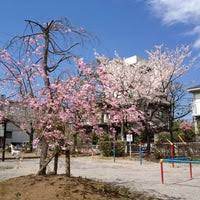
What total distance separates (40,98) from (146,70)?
74.4 ft

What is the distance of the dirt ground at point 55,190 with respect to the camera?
824cm

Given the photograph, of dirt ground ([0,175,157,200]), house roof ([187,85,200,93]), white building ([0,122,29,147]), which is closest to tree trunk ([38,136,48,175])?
dirt ground ([0,175,157,200])

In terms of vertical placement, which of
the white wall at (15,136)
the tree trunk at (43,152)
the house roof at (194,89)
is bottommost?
the tree trunk at (43,152)

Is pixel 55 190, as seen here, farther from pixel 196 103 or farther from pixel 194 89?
pixel 196 103

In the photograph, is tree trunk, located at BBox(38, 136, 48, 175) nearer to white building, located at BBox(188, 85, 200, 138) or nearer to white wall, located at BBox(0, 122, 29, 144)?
white building, located at BBox(188, 85, 200, 138)

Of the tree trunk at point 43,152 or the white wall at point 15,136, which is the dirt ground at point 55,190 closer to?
the tree trunk at point 43,152

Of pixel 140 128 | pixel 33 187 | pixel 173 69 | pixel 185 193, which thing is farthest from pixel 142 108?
pixel 33 187

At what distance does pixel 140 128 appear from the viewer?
100 ft

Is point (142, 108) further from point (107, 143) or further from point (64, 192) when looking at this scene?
point (64, 192)

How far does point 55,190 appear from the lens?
27.8ft

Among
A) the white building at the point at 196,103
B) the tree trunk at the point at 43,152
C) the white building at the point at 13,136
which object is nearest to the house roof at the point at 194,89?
the white building at the point at 196,103

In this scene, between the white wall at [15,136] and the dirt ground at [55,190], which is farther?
the white wall at [15,136]

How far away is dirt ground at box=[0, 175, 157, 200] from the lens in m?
8.24

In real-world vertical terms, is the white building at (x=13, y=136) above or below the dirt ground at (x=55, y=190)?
above
